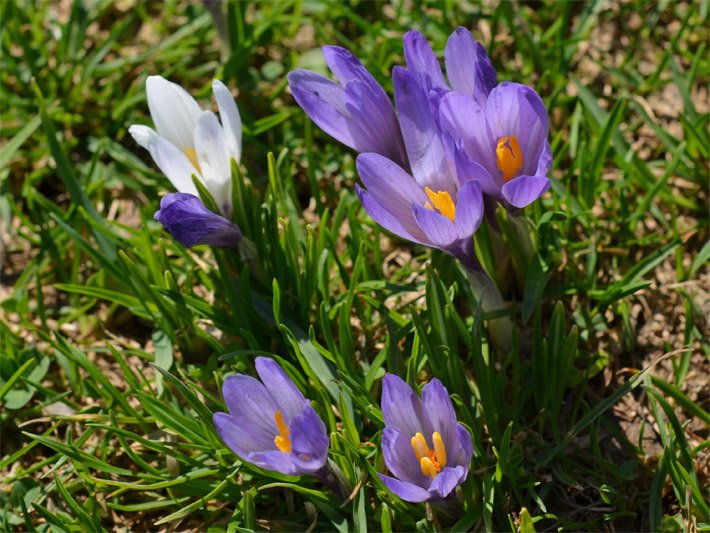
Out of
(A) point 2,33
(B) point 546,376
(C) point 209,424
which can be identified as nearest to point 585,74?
(B) point 546,376

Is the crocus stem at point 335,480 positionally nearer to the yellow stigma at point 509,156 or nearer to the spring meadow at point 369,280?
the spring meadow at point 369,280

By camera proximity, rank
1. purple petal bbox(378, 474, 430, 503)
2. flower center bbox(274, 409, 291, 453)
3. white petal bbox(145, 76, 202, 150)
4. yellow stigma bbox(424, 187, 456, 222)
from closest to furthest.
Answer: purple petal bbox(378, 474, 430, 503) < flower center bbox(274, 409, 291, 453) < yellow stigma bbox(424, 187, 456, 222) < white petal bbox(145, 76, 202, 150)

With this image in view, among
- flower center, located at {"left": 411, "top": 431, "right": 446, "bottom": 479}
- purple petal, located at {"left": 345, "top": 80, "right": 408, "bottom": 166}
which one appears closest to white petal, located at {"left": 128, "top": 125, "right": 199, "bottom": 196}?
purple petal, located at {"left": 345, "top": 80, "right": 408, "bottom": 166}

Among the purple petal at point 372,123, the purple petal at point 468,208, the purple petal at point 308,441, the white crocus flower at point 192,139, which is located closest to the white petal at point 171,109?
the white crocus flower at point 192,139

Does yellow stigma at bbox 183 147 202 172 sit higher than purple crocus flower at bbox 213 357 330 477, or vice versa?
yellow stigma at bbox 183 147 202 172

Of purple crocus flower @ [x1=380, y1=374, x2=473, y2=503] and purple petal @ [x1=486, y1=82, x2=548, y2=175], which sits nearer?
purple crocus flower @ [x1=380, y1=374, x2=473, y2=503]

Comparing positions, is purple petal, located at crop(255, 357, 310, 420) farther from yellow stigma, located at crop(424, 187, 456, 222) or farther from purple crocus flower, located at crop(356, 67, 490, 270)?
yellow stigma, located at crop(424, 187, 456, 222)

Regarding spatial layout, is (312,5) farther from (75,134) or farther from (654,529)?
(654,529)
